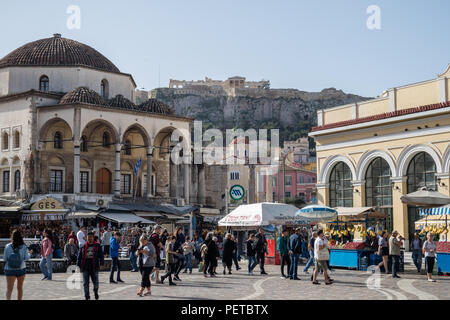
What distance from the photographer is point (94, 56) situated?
1971 inches

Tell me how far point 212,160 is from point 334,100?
106 metres

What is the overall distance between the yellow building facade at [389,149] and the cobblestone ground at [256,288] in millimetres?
9646

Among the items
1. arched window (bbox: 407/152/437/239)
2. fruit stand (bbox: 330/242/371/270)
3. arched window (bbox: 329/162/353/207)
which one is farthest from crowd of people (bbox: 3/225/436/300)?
arched window (bbox: 329/162/353/207)

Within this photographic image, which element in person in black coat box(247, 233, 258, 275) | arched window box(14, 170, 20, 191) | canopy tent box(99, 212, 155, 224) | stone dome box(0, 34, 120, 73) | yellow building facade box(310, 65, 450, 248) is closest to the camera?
person in black coat box(247, 233, 258, 275)

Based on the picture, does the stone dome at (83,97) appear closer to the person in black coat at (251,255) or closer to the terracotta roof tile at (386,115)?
the terracotta roof tile at (386,115)

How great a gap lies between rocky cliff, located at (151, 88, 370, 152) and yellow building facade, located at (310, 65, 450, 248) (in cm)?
12132

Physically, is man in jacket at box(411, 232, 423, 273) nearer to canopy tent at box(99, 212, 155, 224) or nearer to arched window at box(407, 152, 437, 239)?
arched window at box(407, 152, 437, 239)

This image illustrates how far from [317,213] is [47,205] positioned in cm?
2016

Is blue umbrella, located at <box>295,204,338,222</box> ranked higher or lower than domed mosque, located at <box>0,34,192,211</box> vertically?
lower

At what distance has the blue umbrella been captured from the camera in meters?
25.0

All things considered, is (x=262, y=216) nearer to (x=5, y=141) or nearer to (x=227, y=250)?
(x=227, y=250)

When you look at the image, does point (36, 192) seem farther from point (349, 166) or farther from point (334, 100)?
point (334, 100)

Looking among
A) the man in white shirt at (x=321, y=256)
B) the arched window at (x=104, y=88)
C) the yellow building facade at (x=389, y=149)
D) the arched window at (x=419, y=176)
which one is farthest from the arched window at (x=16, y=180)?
the man in white shirt at (x=321, y=256)
